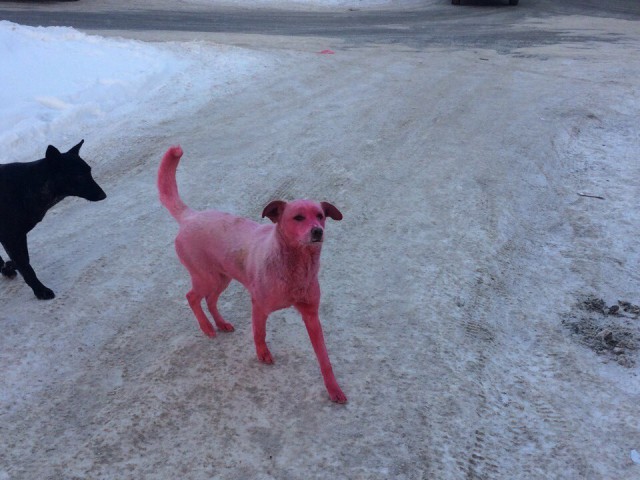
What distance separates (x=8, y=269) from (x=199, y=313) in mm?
1909

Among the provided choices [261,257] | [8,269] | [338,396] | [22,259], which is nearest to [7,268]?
[8,269]

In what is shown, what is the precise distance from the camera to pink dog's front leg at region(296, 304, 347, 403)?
3592 millimetres

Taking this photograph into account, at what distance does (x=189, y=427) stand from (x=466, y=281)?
8.41ft

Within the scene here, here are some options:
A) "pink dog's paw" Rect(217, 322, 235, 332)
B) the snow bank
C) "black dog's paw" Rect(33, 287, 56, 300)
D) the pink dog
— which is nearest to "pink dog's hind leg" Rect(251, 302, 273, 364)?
the pink dog

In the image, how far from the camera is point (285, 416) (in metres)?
3.58

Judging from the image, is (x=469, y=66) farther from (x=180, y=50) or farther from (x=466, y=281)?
(x=466, y=281)

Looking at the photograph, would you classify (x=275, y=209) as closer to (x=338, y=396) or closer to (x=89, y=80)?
(x=338, y=396)

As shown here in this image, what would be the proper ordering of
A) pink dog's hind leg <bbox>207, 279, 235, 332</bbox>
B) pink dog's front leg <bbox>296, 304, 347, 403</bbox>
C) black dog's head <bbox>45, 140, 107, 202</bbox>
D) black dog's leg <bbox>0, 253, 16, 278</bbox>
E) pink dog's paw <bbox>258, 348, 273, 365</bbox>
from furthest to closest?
black dog's leg <bbox>0, 253, 16, 278</bbox>
black dog's head <bbox>45, 140, 107, 202</bbox>
pink dog's hind leg <bbox>207, 279, 235, 332</bbox>
pink dog's paw <bbox>258, 348, 273, 365</bbox>
pink dog's front leg <bbox>296, 304, 347, 403</bbox>

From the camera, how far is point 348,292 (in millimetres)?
4848

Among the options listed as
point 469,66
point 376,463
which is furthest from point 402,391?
point 469,66

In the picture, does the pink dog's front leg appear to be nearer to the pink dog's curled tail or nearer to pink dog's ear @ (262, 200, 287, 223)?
pink dog's ear @ (262, 200, 287, 223)

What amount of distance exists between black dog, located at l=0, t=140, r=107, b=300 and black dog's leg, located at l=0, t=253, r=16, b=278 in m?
0.40

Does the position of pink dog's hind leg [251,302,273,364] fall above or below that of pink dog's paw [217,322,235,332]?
above

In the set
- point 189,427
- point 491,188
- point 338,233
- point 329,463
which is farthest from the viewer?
point 491,188
